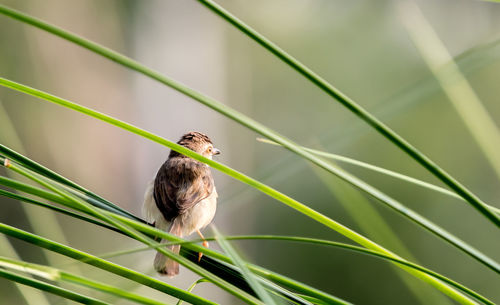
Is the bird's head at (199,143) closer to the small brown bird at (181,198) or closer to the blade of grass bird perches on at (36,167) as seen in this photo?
the small brown bird at (181,198)

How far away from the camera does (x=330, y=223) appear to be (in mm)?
1185

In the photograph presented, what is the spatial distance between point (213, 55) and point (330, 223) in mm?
15810

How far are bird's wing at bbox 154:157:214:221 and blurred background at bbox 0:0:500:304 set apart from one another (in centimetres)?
15

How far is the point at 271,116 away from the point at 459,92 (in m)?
20.6

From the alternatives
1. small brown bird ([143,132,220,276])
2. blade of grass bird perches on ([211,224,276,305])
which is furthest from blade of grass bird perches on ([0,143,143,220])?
small brown bird ([143,132,220,276])

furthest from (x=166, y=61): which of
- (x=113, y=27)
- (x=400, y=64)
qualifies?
(x=400, y=64)

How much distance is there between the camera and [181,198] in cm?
330

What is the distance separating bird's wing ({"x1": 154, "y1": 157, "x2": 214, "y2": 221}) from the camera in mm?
3277

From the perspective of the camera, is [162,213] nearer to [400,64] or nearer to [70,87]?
[70,87]

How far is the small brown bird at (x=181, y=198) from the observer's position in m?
3.29

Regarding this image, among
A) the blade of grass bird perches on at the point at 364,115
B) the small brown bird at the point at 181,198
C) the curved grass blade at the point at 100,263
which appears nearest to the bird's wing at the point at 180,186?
the small brown bird at the point at 181,198

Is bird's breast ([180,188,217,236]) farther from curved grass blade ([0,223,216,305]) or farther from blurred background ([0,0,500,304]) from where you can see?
curved grass blade ([0,223,216,305])

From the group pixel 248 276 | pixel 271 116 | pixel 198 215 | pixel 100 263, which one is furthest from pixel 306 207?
pixel 271 116

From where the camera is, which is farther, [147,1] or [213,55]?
[213,55]
